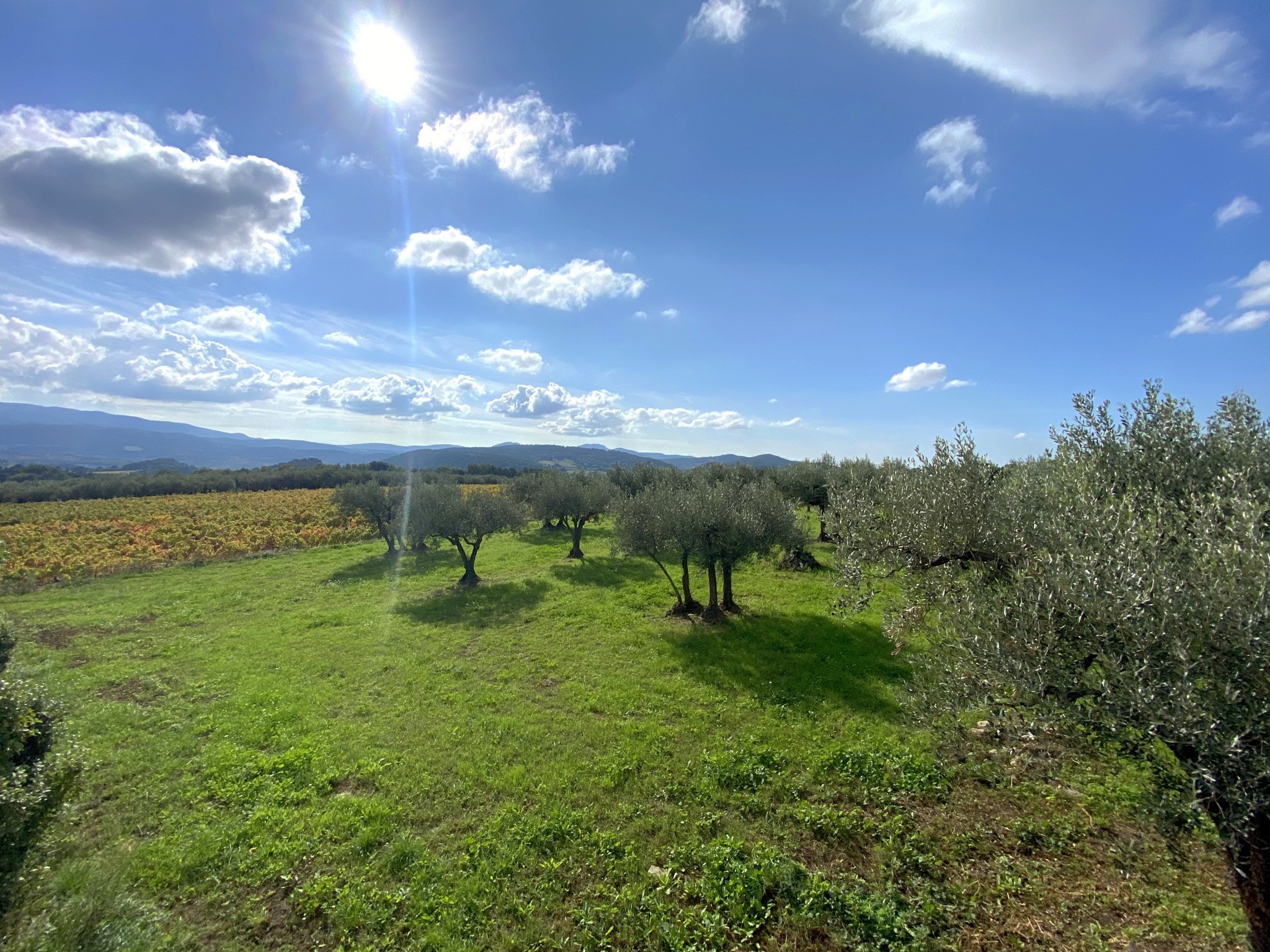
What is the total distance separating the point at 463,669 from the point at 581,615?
686cm

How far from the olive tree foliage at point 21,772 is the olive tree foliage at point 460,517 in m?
22.6

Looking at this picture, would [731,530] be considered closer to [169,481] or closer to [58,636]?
[58,636]

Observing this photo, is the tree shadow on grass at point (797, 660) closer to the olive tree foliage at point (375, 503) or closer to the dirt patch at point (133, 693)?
the dirt patch at point (133, 693)

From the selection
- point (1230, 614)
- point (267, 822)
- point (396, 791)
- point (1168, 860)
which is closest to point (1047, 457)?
point (1230, 614)

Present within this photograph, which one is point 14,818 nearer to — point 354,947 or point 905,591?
point 354,947

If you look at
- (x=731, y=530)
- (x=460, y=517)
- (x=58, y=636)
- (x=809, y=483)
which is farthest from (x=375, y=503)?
(x=809, y=483)

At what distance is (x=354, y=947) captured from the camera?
7.30 meters

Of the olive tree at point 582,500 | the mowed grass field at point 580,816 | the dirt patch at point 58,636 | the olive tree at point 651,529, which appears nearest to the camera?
the mowed grass field at point 580,816

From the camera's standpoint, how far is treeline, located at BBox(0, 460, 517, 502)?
71.2m

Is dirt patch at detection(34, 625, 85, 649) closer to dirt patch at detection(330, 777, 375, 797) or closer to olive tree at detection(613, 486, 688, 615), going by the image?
dirt patch at detection(330, 777, 375, 797)

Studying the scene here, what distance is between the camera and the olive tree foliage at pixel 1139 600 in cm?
475

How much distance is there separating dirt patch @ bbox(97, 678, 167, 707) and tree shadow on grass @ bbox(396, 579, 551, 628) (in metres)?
9.47

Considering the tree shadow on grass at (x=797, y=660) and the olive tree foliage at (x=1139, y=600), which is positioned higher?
the olive tree foliage at (x=1139, y=600)

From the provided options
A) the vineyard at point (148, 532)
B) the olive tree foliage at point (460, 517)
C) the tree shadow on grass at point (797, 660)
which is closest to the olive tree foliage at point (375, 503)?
the vineyard at point (148, 532)
